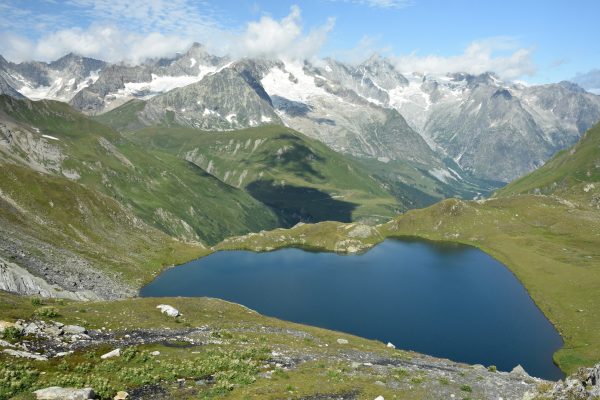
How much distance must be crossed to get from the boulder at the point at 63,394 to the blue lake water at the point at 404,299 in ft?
278

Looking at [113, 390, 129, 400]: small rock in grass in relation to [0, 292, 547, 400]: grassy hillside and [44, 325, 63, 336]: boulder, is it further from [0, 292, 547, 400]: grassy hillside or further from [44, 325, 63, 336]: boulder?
[44, 325, 63, 336]: boulder

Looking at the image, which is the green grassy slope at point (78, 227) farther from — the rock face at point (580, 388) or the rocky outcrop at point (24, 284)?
the rock face at point (580, 388)

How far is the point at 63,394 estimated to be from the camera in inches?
1032

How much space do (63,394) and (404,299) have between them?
123644 millimetres

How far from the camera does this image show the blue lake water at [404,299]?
339ft

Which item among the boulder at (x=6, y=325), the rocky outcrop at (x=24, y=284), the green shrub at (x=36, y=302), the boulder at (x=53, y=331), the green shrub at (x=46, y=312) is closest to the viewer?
the boulder at (x=6, y=325)

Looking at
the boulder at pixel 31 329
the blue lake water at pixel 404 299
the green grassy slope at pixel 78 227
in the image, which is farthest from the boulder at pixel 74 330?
the blue lake water at pixel 404 299

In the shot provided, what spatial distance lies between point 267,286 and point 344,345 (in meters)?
91.1

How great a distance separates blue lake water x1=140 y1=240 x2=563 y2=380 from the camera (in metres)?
103

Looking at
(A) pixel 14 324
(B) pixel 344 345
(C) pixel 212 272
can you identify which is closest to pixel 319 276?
(C) pixel 212 272

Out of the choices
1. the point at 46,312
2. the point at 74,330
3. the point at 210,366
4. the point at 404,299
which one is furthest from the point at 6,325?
the point at 404,299

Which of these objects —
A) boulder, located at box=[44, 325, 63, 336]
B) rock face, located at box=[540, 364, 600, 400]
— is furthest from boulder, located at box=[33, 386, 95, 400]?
rock face, located at box=[540, 364, 600, 400]

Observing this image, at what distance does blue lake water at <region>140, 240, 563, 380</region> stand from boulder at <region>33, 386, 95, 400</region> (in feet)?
278

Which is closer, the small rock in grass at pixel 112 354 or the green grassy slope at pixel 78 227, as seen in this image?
the small rock in grass at pixel 112 354
